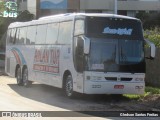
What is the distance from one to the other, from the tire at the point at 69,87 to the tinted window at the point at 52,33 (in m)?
2.11

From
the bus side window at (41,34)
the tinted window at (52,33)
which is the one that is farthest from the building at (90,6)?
the tinted window at (52,33)

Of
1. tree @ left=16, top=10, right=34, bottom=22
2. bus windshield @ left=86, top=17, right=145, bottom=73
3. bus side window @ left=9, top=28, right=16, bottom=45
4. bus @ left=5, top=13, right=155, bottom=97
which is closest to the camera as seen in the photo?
bus @ left=5, top=13, right=155, bottom=97

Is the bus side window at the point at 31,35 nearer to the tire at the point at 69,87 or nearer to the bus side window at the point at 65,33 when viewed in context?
the bus side window at the point at 65,33

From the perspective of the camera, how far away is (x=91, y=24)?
54.2 feet

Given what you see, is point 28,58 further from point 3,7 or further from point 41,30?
point 3,7

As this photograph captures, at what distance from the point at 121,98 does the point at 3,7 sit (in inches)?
1343

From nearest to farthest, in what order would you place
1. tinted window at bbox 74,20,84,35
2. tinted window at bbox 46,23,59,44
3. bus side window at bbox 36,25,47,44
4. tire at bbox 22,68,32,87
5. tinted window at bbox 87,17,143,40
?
tinted window at bbox 87,17,143,40
tinted window at bbox 74,20,84,35
tinted window at bbox 46,23,59,44
bus side window at bbox 36,25,47,44
tire at bbox 22,68,32,87

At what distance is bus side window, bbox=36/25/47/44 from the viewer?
66.5 ft

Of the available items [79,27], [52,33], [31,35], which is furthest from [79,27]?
[31,35]

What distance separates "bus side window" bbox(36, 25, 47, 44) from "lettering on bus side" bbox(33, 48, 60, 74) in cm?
39

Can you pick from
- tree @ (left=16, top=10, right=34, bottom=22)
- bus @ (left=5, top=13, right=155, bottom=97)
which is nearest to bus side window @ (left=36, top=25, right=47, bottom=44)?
bus @ (left=5, top=13, right=155, bottom=97)

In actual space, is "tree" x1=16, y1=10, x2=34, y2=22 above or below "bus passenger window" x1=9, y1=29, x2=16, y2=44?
above

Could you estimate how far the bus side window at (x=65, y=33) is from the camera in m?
17.5

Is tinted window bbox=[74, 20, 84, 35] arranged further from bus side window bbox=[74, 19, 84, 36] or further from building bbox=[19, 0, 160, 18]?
building bbox=[19, 0, 160, 18]
